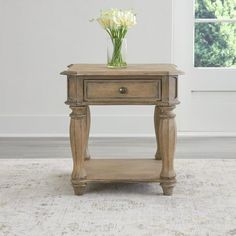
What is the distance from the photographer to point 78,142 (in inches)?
123

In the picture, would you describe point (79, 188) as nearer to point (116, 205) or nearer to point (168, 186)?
point (116, 205)

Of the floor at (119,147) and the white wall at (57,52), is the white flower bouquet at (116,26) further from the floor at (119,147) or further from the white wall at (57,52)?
the white wall at (57,52)

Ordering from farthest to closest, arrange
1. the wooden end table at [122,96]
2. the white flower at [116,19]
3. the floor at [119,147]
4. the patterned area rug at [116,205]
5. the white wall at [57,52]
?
Result: the white wall at [57,52]
the floor at [119,147]
the white flower at [116,19]
the wooden end table at [122,96]
the patterned area rug at [116,205]

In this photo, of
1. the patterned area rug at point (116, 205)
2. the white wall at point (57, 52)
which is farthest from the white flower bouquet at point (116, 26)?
the white wall at point (57, 52)


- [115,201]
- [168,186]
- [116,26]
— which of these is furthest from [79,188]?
[116,26]

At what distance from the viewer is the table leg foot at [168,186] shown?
3150 mm

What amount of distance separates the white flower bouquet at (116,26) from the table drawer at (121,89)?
212mm

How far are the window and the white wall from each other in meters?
0.29

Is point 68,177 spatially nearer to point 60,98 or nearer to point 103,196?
point 103,196

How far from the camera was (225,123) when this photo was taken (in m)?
5.15

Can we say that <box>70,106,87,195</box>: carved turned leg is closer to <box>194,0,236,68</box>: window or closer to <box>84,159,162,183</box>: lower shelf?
<box>84,159,162,183</box>: lower shelf

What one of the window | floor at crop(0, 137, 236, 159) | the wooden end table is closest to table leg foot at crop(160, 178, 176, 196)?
the wooden end table

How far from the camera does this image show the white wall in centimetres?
500

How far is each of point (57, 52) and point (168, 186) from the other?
2244 millimetres
